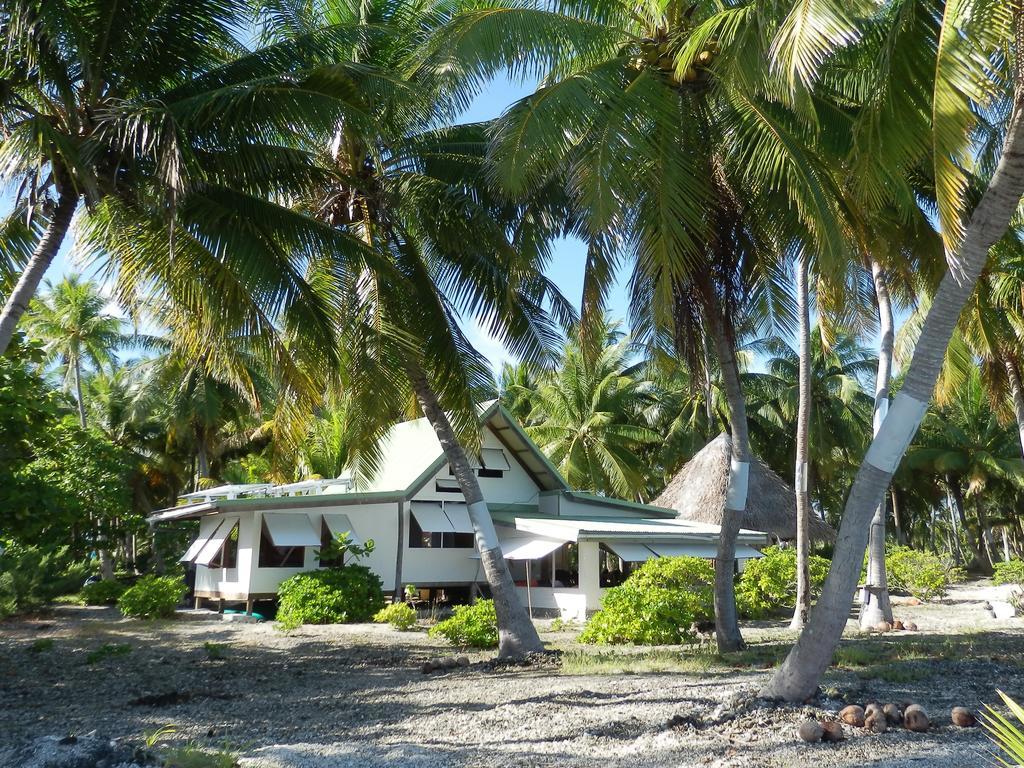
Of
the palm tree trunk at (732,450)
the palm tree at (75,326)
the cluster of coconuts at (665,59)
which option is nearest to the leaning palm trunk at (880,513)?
the palm tree trunk at (732,450)

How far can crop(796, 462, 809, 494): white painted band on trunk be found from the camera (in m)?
15.0

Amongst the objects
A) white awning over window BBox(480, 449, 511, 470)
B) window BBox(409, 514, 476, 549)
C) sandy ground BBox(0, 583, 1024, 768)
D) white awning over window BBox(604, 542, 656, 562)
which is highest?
white awning over window BBox(480, 449, 511, 470)

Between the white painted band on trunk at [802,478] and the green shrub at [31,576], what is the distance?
16404 millimetres

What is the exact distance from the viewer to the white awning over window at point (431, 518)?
21094 millimetres

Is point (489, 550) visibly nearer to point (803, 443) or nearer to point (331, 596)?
point (803, 443)

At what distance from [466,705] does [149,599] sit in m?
14.0

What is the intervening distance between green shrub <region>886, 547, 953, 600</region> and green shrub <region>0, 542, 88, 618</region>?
2106cm

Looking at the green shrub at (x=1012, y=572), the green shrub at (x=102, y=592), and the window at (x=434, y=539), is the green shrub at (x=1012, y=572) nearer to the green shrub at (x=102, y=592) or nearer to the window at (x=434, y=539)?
the window at (x=434, y=539)

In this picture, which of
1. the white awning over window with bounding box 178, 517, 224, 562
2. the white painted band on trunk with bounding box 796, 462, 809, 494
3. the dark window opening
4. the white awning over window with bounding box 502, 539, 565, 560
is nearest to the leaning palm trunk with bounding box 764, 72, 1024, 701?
the white painted band on trunk with bounding box 796, 462, 809, 494

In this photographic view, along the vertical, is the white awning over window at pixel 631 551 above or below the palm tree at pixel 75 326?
below

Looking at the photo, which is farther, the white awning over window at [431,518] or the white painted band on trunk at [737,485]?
the white awning over window at [431,518]

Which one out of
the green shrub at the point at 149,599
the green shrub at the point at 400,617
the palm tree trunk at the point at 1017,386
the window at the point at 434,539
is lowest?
the green shrub at the point at 400,617

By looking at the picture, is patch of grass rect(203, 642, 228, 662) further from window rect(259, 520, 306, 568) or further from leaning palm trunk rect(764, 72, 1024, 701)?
leaning palm trunk rect(764, 72, 1024, 701)

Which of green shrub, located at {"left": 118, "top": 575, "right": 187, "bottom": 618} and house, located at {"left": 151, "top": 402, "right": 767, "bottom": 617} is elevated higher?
house, located at {"left": 151, "top": 402, "right": 767, "bottom": 617}
